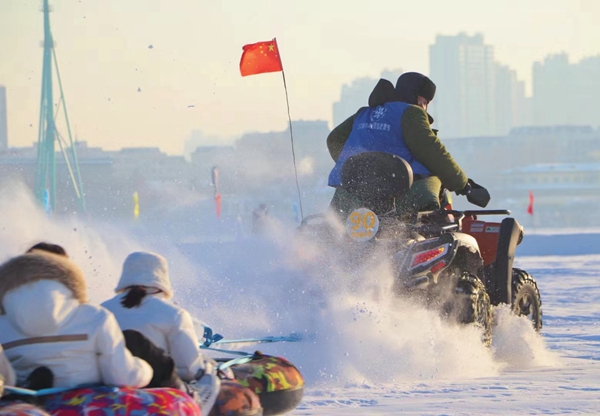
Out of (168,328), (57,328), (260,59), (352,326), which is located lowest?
(352,326)

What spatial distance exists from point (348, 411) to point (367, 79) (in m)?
136

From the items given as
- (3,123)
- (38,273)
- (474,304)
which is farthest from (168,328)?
(3,123)

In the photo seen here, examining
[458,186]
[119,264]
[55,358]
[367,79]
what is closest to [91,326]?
[55,358]

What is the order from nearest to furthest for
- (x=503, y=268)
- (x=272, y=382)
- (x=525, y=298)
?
(x=272, y=382)
(x=503, y=268)
(x=525, y=298)

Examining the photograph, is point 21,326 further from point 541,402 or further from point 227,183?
point 227,183

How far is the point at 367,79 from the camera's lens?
140250 millimetres

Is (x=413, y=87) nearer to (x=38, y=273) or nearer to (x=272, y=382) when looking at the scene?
(x=272, y=382)

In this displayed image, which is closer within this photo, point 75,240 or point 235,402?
point 235,402

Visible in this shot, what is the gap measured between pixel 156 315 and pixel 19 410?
3.09ft

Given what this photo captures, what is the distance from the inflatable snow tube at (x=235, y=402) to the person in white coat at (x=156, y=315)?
128mm

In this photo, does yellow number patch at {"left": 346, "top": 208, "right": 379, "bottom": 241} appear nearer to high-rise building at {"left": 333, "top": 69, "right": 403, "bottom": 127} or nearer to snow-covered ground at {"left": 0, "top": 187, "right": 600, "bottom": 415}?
snow-covered ground at {"left": 0, "top": 187, "right": 600, "bottom": 415}

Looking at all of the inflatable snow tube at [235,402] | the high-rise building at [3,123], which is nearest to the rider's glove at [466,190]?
→ the inflatable snow tube at [235,402]

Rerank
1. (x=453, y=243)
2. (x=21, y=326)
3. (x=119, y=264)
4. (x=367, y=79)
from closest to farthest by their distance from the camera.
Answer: (x=21, y=326), (x=453, y=243), (x=119, y=264), (x=367, y=79)

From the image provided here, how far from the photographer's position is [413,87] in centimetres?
745
